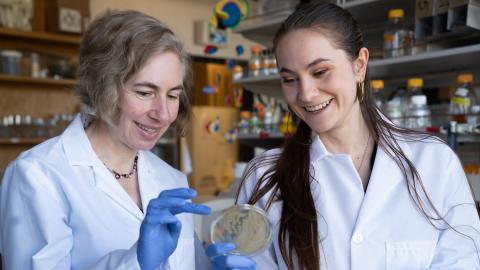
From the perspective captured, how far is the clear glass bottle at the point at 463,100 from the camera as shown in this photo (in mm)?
2043

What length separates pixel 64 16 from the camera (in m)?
4.34

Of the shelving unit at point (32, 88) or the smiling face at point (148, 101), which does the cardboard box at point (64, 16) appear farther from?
the smiling face at point (148, 101)

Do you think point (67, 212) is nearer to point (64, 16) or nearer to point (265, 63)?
point (265, 63)

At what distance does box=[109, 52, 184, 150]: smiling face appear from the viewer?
125 cm

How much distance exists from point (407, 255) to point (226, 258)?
0.50 m

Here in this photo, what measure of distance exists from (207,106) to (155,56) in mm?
4331

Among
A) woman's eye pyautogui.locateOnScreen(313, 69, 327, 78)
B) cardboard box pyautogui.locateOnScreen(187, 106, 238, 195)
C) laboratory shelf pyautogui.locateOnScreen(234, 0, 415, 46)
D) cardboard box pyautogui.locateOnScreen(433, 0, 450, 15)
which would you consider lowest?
cardboard box pyautogui.locateOnScreen(187, 106, 238, 195)

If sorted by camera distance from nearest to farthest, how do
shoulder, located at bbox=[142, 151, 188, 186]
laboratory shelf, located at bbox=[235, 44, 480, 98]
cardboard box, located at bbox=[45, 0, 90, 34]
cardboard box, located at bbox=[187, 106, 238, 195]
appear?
1. shoulder, located at bbox=[142, 151, 188, 186]
2. laboratory shelf, located at bbox=[235, 44, 480, 98]
3. cardboard box, located at bbox=[45, 0, 90, 34]
4. cardboard box, located at bbox=[187, 106, 238, 195]

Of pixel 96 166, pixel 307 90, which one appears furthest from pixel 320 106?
pixel 96 166

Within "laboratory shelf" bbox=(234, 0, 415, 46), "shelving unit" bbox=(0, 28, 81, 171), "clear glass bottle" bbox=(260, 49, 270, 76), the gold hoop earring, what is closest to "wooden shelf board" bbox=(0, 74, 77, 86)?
"shelving unit" bbox=(0, 28, 81, 171)

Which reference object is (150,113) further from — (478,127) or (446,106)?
(446,106)

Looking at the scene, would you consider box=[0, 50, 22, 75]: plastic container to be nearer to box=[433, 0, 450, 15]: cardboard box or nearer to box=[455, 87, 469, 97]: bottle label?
box=[433, 0, 450, 15]: cardboard box

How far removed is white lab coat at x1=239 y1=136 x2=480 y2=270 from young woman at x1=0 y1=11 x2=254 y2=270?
31 centimetres

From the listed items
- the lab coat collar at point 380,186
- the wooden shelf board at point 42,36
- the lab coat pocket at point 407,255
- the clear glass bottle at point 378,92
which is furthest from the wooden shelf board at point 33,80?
the lab coat pocket at point 407,255
